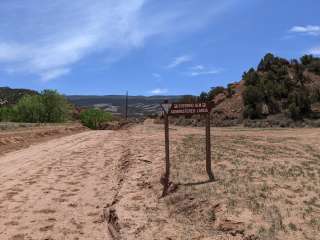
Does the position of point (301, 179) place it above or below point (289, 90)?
below

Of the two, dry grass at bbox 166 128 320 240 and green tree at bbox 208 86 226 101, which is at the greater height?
green tree at bbox 208 86 226 101

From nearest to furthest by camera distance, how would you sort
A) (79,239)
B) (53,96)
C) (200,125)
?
1. (79,239)
2. (200,125)
3. (53,96)

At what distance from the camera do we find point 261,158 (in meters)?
15.1

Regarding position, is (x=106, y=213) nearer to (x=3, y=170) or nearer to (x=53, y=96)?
(x=3, y=170)

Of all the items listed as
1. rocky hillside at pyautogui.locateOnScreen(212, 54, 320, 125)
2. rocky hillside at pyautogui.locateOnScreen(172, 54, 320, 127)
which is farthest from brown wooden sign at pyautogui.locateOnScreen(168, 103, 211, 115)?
rocky hillside at pyautogui.locateOnScreen(212, 54, 320, 125)

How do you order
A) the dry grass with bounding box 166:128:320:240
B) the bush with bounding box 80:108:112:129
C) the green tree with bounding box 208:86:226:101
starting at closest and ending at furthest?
the dry grass with bounding box 166:128:320:240 → the green tree with bounding box 208:86:226:101 → the bush with bounding box 80:108:112:129

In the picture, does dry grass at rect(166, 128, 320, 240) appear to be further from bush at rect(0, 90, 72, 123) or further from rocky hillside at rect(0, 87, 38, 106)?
rocky hillside at rect(0, 87, 38, 106)

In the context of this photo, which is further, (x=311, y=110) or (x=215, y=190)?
(x=311, y=110)

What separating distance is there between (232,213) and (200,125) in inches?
1480

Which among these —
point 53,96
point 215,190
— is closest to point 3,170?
point 215,190

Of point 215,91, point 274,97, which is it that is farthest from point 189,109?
point 215,91

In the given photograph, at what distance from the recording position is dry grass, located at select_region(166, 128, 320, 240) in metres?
8.09

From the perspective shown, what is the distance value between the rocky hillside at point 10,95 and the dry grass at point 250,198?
108 meters

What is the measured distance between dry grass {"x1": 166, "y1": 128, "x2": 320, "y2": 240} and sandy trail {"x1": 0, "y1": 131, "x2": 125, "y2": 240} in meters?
1.69
